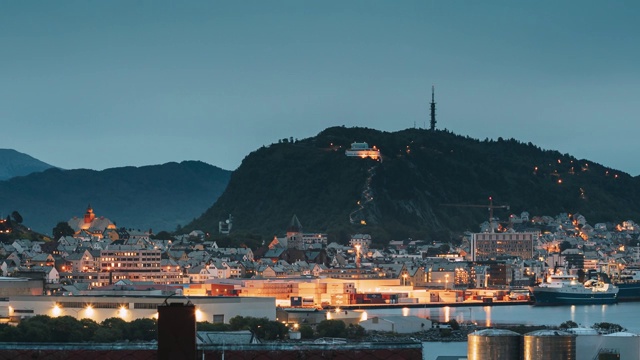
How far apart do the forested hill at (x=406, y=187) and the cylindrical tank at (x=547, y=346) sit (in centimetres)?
8765

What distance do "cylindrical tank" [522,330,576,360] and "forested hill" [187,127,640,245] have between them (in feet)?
288

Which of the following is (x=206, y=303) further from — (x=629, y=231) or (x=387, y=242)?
(x=629, y=231)

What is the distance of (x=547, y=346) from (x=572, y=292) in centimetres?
6109

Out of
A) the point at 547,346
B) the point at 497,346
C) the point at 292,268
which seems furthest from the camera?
the point at 292,268

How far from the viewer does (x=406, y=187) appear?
123750 millimetres

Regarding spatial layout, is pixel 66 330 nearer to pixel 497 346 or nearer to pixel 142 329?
pixel 142 329

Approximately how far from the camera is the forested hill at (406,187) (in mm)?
118125

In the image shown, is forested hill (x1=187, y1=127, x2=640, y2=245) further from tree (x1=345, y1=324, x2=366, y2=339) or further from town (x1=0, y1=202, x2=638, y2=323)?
tree (x1=345, y1=324, x2=366, y2=339)

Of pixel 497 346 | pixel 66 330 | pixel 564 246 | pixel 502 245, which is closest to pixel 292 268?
pixel 502 245

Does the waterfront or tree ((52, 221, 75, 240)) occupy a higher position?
tree ((52, 221, 75, 240))

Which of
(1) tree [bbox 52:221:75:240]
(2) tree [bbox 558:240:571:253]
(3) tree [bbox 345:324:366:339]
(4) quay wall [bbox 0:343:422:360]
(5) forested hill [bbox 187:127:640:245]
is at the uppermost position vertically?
(5) forested hill [bbox 187:127:640:245]

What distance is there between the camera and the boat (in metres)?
77.2

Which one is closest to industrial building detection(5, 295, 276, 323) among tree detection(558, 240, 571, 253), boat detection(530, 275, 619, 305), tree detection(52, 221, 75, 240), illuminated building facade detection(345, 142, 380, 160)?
boat detection(530, 275, 619, 305)

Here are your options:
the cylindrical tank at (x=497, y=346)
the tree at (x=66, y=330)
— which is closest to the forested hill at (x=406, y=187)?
the tree at (x=66, y=330)
